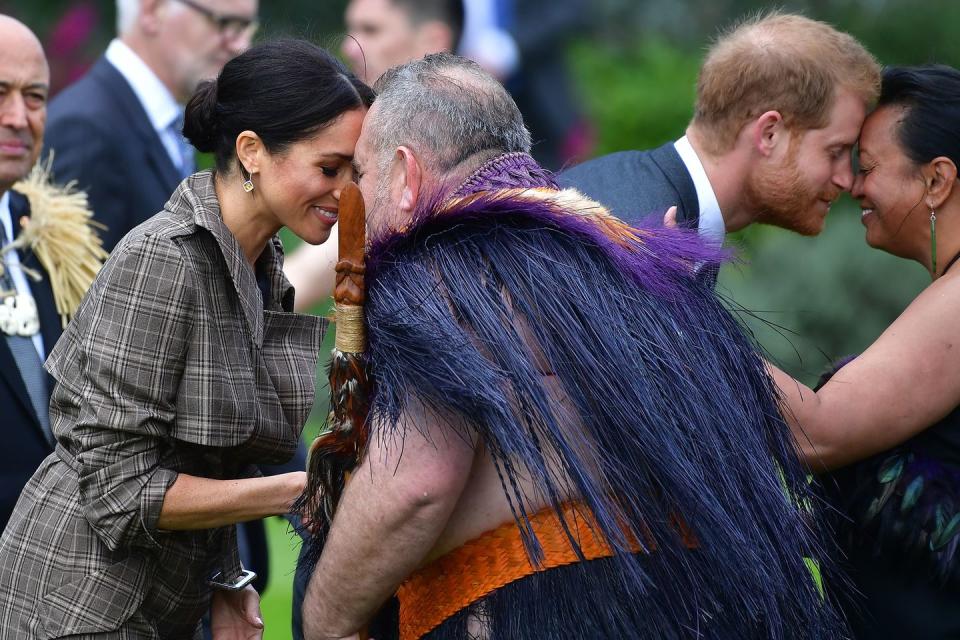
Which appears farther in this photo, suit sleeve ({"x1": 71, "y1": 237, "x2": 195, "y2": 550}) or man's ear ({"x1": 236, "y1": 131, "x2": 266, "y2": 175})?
man's ear ({"x1": 236, "y1": 131, "x2": 266, "y2": 175})

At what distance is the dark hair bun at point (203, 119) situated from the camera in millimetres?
2740

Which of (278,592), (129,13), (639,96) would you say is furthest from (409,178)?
(639,96)

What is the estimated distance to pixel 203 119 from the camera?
275 cm

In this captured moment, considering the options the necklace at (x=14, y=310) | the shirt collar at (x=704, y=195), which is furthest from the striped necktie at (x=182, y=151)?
the shirt collar at (x=704, y=195)

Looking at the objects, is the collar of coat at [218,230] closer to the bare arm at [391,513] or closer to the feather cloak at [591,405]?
the feather cloak at [591,405]

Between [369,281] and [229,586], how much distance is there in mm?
915

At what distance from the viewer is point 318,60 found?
269cm

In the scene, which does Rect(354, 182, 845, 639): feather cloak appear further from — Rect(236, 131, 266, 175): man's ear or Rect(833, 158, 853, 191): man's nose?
Rect(833, 158, 853, 191): man's nose

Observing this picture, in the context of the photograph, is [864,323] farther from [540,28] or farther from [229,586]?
[229,586]

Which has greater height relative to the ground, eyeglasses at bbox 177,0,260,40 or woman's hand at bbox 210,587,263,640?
eyeglasses at bbox 177,0,260,40

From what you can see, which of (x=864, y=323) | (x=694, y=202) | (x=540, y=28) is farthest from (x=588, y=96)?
(x=694, y=202)

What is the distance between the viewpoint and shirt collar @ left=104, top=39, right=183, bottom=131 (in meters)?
4.60

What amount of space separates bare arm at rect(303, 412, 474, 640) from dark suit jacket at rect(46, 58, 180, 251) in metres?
2.11

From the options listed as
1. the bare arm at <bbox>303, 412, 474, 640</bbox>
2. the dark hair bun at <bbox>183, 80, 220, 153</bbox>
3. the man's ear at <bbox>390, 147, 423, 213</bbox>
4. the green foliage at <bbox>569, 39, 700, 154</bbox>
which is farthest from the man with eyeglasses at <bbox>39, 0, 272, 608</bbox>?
the green foliage at <bbox>569, 39, 700, 154</bbox>
